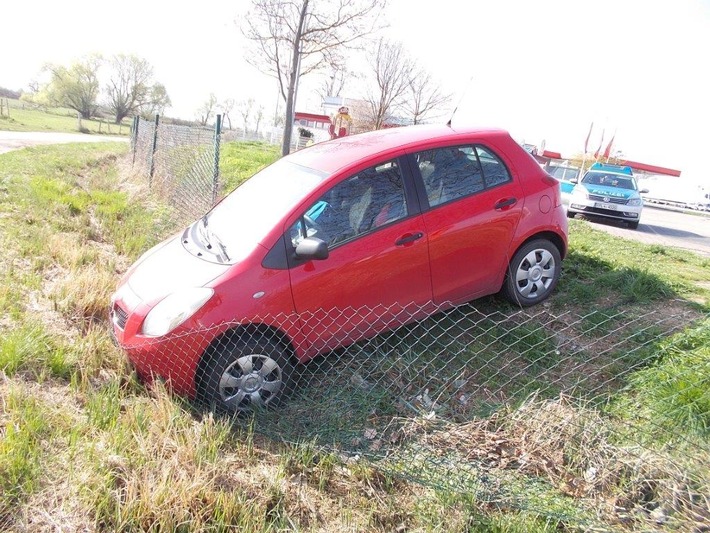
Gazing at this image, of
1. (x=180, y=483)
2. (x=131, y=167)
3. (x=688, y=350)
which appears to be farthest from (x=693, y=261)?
(x=131, y=167)

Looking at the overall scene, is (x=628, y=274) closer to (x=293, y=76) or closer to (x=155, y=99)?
(x=293, y=76)

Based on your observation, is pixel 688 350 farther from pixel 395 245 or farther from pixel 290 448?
pixel 290 448

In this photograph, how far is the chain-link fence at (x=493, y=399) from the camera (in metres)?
2.42

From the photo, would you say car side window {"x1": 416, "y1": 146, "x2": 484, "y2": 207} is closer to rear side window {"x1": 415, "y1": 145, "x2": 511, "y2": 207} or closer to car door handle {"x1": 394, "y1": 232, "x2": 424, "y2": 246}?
rear side window {"x1": 415, "y1": 145, "x2": 511, "y2": 207}

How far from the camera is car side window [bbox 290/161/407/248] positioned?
3.48 m

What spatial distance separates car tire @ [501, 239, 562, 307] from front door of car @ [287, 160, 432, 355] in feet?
3.14

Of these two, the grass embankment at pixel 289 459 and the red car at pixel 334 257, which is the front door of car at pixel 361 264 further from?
the grass embankment at pixel 289 459

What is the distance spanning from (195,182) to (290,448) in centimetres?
624

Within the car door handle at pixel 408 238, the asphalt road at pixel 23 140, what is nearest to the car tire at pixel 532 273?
the car door handle at pixel 408 238

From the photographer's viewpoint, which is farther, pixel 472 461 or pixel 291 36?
pixel 291 36

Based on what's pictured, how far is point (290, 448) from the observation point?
9.33ft

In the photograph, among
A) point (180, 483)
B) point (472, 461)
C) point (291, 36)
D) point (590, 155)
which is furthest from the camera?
point (590, 155)

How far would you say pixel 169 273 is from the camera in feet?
11.4

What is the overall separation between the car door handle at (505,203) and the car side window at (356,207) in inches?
35.4
